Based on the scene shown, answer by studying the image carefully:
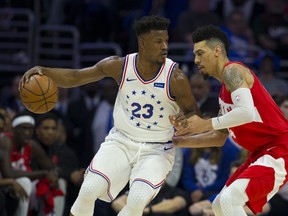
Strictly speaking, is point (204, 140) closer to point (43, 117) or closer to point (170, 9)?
point (43, 117)

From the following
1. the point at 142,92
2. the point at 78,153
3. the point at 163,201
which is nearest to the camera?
the point at 142,92

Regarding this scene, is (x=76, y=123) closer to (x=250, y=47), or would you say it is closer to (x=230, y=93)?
(x=250, y=47)

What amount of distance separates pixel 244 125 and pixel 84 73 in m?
1.67

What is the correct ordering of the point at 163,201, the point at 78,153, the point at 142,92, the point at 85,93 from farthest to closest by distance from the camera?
the point at 85,93 → the point at 78,153 → the point at 163,201 → the point at 142,92

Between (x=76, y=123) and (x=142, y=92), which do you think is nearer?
(x=142, y=92)

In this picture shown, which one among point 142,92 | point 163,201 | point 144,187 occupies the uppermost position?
point 142,92

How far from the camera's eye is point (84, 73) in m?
8.05

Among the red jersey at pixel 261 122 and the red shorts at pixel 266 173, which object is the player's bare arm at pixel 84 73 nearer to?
the red jersey at pixel 261 122

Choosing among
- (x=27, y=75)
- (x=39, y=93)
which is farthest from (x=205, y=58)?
(x=27, y=75)

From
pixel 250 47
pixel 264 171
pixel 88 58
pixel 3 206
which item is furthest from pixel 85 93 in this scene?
pixel 264 171

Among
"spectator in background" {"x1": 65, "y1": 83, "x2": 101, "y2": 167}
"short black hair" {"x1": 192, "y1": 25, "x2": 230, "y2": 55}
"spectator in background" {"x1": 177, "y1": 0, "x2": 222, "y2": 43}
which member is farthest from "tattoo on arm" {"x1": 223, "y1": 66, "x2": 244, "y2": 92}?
"spectator in background" {"x1": 177, "y1": 0, "x2": 222, "y2": 43}

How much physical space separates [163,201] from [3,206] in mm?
1840

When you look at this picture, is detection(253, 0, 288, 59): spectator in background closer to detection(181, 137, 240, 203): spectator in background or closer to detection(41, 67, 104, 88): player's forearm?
detection(181, 137, 240, 203): spectator in background

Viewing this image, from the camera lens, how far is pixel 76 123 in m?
12.4
